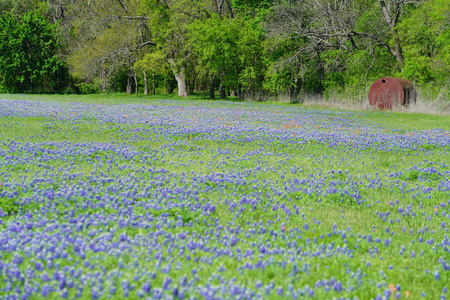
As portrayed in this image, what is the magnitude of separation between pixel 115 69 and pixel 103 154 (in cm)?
3935

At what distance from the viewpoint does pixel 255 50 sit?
42312 millimetres

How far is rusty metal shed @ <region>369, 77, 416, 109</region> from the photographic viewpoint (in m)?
26.4

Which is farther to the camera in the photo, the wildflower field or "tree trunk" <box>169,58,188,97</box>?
"tree trunk" <box>169,58,188,97</box>

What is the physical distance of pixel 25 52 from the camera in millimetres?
49156

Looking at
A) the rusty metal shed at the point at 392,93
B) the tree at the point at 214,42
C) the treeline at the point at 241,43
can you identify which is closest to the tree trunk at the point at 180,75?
the treeline at the point at 241,43

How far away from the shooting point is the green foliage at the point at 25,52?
4784 centimetres

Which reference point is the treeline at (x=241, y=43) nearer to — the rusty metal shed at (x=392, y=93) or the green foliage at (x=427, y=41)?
the green foliage at (x=427, y=41)

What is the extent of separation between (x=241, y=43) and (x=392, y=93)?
1970 centimetres

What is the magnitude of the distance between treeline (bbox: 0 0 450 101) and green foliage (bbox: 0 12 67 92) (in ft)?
0.44

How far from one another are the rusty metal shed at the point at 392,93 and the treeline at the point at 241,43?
3.16m

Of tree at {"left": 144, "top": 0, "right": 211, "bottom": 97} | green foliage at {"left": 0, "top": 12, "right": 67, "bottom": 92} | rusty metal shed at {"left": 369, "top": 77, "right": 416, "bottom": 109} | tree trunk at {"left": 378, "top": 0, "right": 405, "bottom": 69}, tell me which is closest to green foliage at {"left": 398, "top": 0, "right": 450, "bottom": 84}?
tree trunk at {"left": 378, "top": 0, "right": 405, "bottom": 69}

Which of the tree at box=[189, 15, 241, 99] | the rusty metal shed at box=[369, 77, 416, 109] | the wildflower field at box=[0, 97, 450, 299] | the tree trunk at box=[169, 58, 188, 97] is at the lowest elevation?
the wildflower field at box=[0, 97, 450, 299]

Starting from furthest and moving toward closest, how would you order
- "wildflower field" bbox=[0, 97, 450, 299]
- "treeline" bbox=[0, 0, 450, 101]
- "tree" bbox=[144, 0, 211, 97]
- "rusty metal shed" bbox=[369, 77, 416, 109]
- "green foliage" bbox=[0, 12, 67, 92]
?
"green foliage" bbox=[0, 12, 67, 92], "tree" bbox=[144, 0, 211, 97], "treeline" bbox=[0, 0, 450, 101], "rusty metal shed" bbox=[369, 77, 416, 109], "wildflower field" bbox=[0, 97, 450, 299]

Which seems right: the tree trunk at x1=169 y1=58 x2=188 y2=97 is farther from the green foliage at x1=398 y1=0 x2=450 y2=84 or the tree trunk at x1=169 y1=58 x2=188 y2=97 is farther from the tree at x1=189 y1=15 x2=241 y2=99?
the green foliage at x1=398 y1=0 x2=450 y2=84
